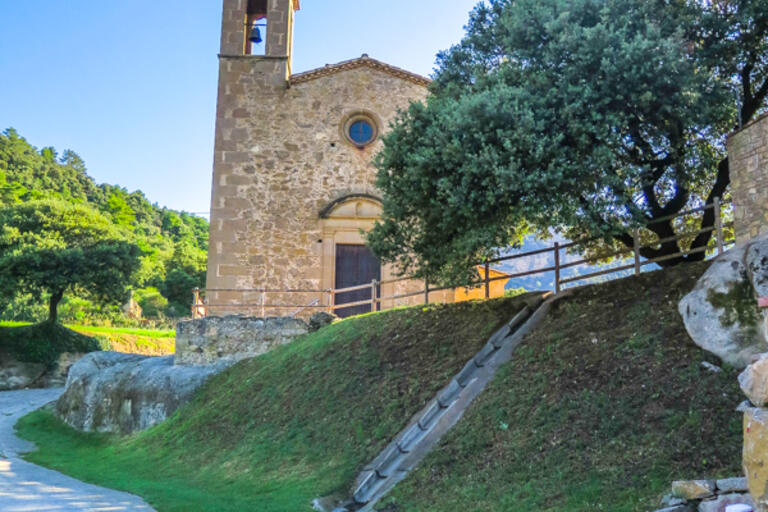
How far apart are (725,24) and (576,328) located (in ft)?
20.1

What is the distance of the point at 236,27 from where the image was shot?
22391 mm

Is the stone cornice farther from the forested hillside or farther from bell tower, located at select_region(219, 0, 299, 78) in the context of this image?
the forested hillside

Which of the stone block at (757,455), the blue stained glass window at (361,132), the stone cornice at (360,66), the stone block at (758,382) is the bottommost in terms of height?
the stone block at (757,455)

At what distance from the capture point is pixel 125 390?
1803 centimetres

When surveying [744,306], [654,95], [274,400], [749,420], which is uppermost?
[654,95]

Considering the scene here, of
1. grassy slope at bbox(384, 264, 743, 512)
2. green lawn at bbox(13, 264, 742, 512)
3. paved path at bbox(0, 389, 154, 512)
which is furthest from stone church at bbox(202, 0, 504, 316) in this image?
grassy slope at bbox(384, 264, 743, 512)

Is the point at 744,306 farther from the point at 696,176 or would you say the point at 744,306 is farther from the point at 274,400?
the point at 274,400

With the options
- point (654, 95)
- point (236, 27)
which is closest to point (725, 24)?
point (654, 95)

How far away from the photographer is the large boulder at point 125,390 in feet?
55.9

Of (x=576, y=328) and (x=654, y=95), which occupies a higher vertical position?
(x=654, y=95)

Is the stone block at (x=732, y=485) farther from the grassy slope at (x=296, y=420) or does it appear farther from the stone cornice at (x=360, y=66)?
the stone cornice at (x=360, y=66)

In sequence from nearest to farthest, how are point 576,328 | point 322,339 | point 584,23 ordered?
point 576,328
point 584,23
point 322,339

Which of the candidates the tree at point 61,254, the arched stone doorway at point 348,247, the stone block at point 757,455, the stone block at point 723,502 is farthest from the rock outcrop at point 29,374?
the stone block at point 757,455

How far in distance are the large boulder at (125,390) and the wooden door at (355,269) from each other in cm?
498
